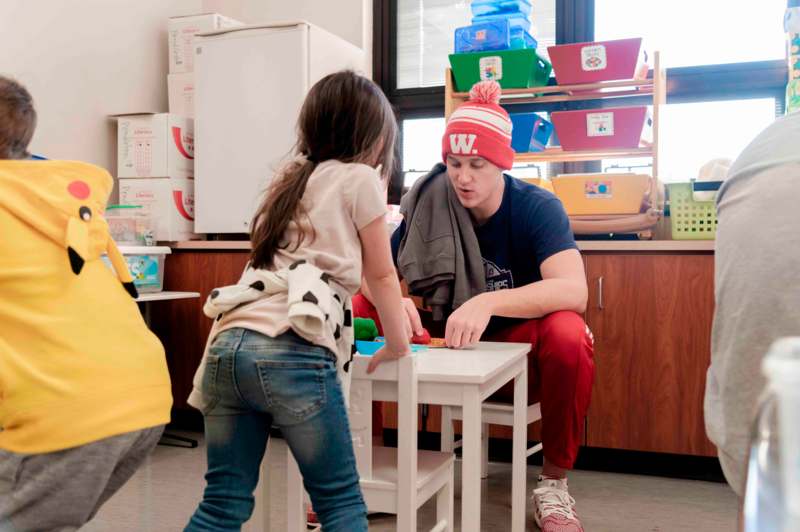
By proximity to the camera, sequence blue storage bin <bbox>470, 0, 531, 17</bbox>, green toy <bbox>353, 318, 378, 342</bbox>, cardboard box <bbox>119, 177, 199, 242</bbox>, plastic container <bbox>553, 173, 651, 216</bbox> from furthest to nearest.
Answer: cardboard box <bbox>119, 177, 199, 242</bbox>
blue storage bin <bbox>470, 0, 531, 17</bbox>
plastic container <bbox>553, 173, 651, 216</bbox>
green toy <bbox>353, 318, 378, 342</bbox>

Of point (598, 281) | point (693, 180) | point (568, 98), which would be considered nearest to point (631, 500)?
point (598, 281)

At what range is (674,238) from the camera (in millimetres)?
2596

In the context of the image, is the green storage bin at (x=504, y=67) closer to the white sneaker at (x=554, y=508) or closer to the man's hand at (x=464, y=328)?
the man's hand at (x=464, y=328)

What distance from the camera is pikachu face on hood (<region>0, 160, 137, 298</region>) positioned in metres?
1.10

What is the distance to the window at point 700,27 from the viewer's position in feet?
9.93

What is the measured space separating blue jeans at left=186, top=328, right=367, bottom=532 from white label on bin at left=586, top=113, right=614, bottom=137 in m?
1.84

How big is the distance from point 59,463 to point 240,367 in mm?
275

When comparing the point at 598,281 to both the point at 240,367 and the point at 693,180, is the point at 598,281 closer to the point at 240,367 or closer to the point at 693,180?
the point at 693,180

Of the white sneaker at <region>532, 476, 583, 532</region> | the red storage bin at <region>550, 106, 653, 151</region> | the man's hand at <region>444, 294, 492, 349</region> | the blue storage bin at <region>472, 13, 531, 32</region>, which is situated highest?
the blue storage bin at <region>472, 13, 531, 32</region>

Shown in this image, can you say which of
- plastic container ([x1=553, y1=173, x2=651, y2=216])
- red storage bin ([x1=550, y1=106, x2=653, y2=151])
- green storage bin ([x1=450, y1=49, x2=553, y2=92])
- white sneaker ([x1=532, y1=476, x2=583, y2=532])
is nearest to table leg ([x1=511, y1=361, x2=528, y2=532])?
white sneaker ([x1=532, y1=476, x2=583, y2=532])

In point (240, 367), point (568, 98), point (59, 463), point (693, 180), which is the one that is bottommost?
point (59, 463)

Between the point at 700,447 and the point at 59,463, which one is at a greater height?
the point at 59,463

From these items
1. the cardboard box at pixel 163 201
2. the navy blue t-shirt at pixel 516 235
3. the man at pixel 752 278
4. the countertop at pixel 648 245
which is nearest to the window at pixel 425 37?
the cardboard box at pixel 163 201

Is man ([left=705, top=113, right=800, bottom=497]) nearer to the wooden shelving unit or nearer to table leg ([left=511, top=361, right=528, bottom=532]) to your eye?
table leg ([left=511, top=361, right=528, bottom=532])
